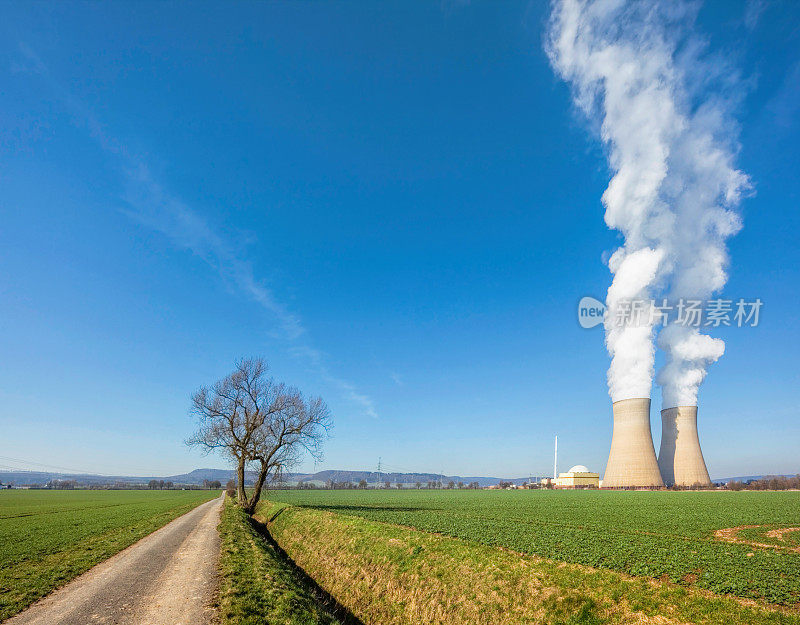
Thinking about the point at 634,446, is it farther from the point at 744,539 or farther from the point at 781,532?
the point at 744,539

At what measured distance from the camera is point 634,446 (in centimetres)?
6625

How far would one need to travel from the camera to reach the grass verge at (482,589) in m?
12.4

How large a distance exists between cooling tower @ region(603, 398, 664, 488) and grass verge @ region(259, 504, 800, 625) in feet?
A: 190

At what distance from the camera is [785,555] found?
17938mm

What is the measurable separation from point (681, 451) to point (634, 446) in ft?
42.2

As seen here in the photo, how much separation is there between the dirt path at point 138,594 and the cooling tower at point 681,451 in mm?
80786

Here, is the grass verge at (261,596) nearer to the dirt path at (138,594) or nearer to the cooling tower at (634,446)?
the dirt path at (138,594)

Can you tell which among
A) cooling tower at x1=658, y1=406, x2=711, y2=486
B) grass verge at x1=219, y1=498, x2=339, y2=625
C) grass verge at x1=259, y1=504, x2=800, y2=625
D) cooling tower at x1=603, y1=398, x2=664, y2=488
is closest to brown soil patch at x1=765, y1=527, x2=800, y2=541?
grass verge at x1=259, y1=504, x2=800, y2=625

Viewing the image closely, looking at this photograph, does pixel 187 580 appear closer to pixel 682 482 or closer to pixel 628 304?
pixel 628 304

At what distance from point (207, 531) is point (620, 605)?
27.5 metres

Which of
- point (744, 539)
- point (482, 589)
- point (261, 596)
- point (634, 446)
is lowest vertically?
point (744, 539)

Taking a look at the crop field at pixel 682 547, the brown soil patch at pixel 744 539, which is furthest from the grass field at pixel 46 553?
the brown soil patch at pixel 744 539

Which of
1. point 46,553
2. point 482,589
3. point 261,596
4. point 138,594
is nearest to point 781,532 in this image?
point 482,589

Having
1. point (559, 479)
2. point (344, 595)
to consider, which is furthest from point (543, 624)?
point (559, 479)
